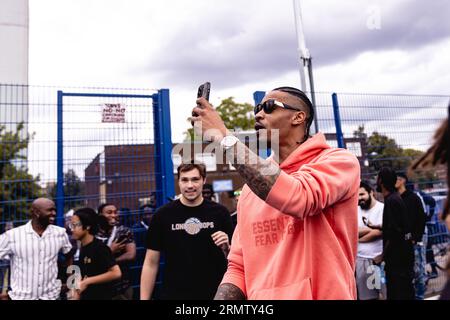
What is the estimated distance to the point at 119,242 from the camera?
5.09 m

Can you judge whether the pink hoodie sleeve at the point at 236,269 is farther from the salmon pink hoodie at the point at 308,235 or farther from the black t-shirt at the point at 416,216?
the black t-shirt at the point at 416,216

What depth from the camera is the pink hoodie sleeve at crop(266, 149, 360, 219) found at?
4.98 ft

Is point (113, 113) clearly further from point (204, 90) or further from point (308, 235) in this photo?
point (308, 235)

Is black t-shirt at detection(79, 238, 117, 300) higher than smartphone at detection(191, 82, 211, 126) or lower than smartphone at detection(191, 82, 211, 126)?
lower

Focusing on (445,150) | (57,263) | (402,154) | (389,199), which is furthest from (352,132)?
(445,150)

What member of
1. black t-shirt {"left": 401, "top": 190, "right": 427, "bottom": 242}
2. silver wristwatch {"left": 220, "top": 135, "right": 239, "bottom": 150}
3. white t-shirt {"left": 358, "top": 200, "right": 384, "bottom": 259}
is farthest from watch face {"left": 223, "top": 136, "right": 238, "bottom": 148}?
white t-shirt {"left": 358, "top": 200, "right": 384, "bottom": 259}

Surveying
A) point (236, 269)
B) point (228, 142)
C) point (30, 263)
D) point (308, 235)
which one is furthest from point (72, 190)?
point (308, 235)

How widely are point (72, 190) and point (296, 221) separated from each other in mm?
4056

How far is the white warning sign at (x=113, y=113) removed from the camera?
5227 millimetres

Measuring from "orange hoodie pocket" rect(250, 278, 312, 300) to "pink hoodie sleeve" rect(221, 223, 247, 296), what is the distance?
0.85 feet

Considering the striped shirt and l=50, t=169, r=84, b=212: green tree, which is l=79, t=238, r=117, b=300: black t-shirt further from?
l=50, t=169, r=84, b=212: green tree

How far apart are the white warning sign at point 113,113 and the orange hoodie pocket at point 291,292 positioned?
4034 millimetres

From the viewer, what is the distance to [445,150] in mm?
987

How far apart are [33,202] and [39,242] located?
498 millimetres
